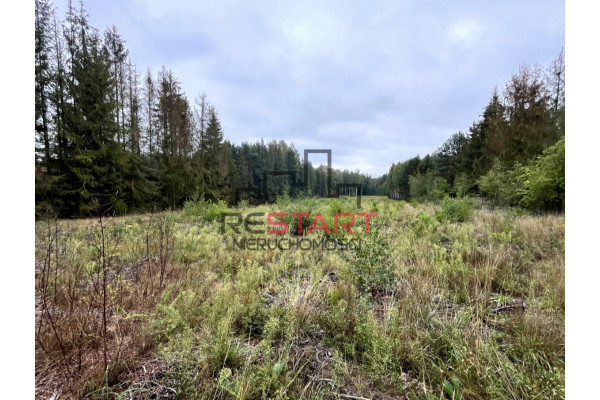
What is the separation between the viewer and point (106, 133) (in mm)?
11008

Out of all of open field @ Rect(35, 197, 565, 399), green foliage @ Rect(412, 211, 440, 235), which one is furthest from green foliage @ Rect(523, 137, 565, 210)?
open field @ Rect(35, 197, 565, 399)

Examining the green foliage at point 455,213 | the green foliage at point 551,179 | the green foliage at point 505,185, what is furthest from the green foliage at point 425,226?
the green foliage at point 505,185

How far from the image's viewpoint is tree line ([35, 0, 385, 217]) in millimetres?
9469

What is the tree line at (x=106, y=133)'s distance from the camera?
9469mm

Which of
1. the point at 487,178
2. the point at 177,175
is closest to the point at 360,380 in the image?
the point at 487,178

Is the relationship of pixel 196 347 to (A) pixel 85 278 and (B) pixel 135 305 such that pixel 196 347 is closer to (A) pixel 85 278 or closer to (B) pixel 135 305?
(B) pixel 135 305

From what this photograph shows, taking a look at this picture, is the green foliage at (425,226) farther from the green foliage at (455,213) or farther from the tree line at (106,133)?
the tree line at (106,133)

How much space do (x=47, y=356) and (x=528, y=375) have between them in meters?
2.93

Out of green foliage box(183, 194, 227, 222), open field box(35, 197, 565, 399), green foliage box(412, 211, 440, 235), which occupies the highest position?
green foliage box(183, 194, 227, 222)

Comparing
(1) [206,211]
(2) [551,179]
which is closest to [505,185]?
(2) [551,179]

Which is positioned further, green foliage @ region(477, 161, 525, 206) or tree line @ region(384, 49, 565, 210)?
green foliage @ region(477, 161, 525, 206)

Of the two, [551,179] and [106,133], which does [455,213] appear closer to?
[551,179]

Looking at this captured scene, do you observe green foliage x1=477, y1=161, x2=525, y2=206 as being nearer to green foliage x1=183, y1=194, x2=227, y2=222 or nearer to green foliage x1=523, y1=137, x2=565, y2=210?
green foliage x1=523, y1=137, x2=565, y2=210


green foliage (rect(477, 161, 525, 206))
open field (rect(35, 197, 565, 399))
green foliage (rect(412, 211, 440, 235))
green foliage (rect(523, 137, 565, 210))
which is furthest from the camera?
green foliage (rect(477, 161, 525, 206))
